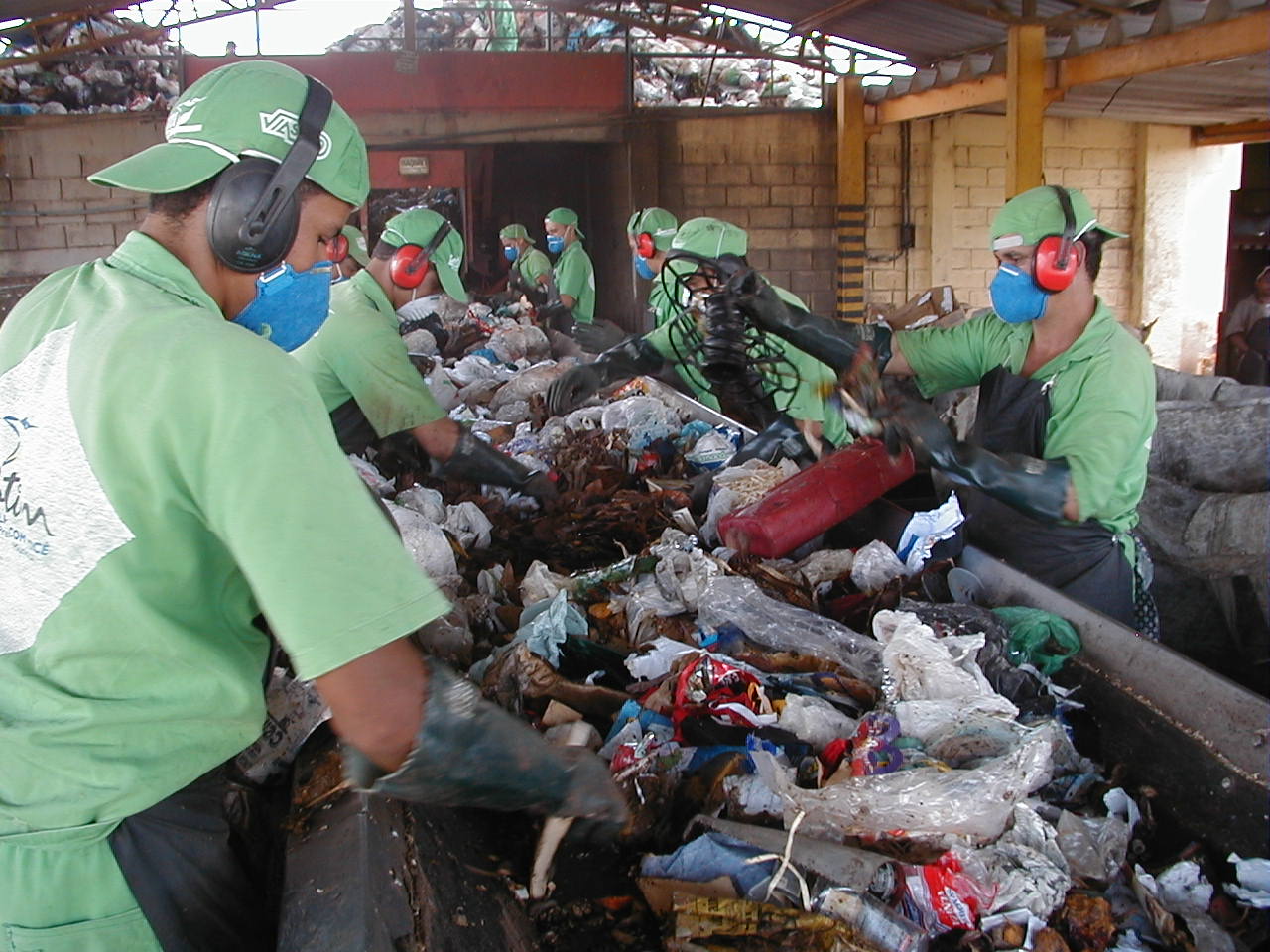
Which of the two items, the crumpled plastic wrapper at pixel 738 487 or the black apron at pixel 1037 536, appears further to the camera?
the crumpled plastic wrapper at pixel 738 487

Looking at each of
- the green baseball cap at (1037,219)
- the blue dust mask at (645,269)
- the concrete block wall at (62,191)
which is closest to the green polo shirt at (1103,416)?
the green baseball cap at (1037,219)

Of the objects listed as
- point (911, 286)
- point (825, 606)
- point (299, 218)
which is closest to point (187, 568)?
point (299, 218)

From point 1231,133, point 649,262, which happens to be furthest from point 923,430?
point 1231,133

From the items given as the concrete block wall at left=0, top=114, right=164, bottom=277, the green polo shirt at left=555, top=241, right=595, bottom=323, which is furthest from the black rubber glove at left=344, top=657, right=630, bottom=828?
the concrete block wall at left=0, top=114, right=164, bottom=277

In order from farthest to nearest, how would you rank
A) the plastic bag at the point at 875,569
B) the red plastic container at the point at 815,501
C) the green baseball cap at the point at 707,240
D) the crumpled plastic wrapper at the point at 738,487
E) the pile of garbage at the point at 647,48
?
1. the pile of garbage at the point at 647,48
2. the green baseball cap at the point at 707,240
3. the crumpled plastic wrapper at the point at 738,487
4. the red plastic container at the point at 815,501
5. the plastic bag at the point at 875,569

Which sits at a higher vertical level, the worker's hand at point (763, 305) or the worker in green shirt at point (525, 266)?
the worker in green shirt at point (525, 266)

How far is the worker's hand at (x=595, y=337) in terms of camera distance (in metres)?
9.18

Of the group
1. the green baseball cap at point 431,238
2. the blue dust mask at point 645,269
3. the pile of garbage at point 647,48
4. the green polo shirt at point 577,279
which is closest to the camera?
the green baseball cap at point 431,238

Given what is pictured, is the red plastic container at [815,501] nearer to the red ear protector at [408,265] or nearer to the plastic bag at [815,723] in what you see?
the plastic bag at [815,723]

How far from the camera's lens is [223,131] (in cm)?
140

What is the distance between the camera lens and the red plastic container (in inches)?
126

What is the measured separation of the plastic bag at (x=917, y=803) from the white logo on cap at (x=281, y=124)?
1.36m

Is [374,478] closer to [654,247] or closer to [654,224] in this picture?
[654,247]

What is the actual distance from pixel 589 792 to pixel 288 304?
→ 93 centimetres
